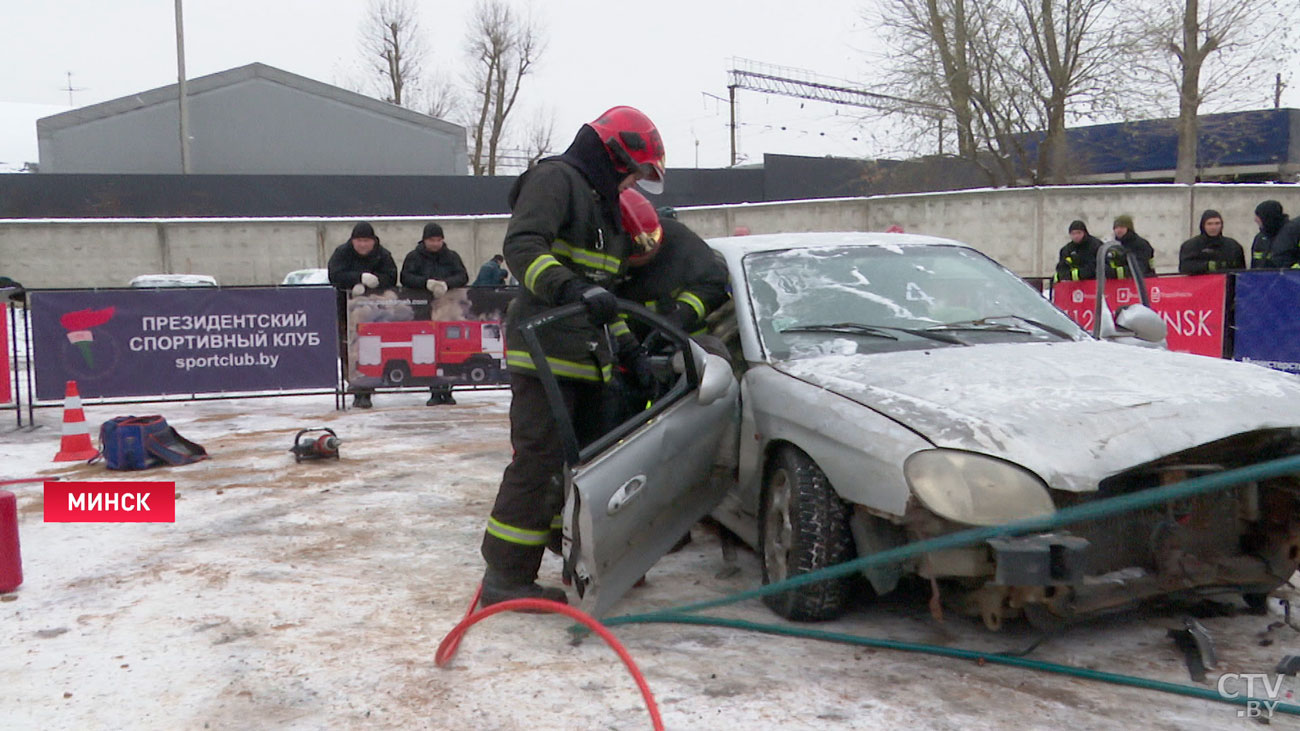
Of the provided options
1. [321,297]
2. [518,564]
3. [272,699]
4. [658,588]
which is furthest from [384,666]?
[321,297]

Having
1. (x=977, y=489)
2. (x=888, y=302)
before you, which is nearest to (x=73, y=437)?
(x=888, y=302)

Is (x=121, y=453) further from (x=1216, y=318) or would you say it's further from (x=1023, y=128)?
(x=1023, y=128)

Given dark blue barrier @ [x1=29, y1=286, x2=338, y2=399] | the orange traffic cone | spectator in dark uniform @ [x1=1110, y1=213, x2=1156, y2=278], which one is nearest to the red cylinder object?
the orange traffic cone

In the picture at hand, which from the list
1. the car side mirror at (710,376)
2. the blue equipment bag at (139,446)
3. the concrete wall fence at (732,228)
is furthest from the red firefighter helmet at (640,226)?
the concrete wall fence at (732,228)

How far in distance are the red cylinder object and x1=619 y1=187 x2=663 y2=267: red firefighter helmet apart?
2.70m

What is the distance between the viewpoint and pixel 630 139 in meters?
3.87

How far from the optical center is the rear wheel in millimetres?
3361

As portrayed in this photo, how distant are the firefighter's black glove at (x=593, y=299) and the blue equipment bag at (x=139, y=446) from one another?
4492 millimetres

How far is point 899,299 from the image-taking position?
4.21m

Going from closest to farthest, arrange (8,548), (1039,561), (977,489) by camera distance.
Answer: (1039,561)
(977,489)
(8,548)

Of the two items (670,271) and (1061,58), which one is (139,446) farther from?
(1061,58)

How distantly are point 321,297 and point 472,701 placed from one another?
697 centimetres

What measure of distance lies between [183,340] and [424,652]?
6449mm

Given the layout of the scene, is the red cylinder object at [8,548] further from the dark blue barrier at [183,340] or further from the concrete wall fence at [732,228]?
the concrete wall fence at [732,228]
